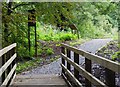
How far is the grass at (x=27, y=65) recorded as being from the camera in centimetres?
878

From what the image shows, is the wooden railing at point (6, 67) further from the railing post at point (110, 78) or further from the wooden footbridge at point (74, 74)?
the railing post at point (110, 78)

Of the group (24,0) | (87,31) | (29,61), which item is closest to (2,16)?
(24,0)

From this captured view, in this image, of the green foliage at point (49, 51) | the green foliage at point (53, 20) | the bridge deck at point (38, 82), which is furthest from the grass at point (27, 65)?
the bridge deck at point (38, 82)

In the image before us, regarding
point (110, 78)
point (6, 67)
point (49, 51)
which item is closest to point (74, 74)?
point (6, 67)

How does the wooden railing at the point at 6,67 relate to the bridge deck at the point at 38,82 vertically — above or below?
above

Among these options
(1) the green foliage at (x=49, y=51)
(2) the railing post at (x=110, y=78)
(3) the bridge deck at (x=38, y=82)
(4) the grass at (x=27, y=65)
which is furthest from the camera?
(1) the green foliage at (x=49, y=51)

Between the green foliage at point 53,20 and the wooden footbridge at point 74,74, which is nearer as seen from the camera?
the wooden footbridge at point 74,74

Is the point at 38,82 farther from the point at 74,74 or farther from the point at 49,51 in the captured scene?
the point at 49,51

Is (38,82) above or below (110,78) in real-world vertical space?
below

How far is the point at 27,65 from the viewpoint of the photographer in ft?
31.0

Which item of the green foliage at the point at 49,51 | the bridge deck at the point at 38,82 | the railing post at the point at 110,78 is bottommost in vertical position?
the green foliage at the point at 49,51

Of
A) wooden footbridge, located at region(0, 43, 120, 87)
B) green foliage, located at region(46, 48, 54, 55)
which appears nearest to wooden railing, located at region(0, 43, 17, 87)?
wooden footbridge, located at region(0, 43, 120, 87)

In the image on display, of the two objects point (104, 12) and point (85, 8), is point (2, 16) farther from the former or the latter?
point (104, 12)

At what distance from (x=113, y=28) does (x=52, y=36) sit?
21.2 ft
